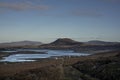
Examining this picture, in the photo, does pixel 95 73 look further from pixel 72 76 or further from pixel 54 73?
pixel 54 73

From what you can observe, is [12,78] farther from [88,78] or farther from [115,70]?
[115,70]

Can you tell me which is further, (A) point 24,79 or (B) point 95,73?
(B) point 95,73

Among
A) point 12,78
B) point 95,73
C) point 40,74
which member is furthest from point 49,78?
point 95,73

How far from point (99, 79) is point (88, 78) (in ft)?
3.80

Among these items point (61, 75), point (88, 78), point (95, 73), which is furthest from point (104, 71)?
point (61, 75)

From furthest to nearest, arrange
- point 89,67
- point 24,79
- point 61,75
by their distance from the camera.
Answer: point 89,67, point 61,75, point 24,79

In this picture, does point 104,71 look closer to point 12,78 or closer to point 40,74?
point 40,74

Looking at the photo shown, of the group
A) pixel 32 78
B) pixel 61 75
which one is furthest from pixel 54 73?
pixel 32 78

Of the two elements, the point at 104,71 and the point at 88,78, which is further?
the point at 104,71

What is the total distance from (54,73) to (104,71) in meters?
5.61

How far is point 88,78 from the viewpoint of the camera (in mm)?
24594

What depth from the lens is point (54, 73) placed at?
2588 cm

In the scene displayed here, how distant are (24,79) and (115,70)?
9818 mm

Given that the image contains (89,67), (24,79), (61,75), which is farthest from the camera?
(89,67)
